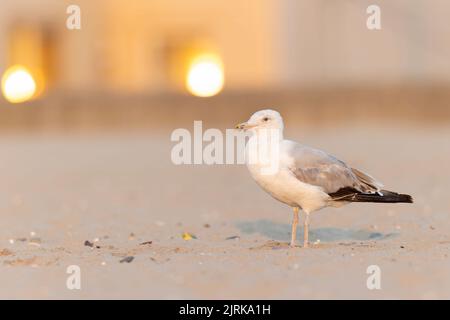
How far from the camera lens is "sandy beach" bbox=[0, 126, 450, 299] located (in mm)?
5285

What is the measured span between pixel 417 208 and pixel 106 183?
366 cm

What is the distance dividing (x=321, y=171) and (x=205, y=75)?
861 inches

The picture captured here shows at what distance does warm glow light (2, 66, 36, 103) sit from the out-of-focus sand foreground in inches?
394

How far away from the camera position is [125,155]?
1367 cm

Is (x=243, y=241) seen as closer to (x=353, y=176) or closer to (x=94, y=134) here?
(x=353, y=176)

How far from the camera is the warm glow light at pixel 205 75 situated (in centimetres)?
2775

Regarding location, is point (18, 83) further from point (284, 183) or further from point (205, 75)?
point (284, 183)

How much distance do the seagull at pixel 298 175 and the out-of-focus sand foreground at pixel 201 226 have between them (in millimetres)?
280

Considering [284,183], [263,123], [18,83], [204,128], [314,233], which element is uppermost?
[18,83]

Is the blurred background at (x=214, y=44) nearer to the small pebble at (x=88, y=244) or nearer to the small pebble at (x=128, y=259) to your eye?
the small pebble at (x=88, y=244)

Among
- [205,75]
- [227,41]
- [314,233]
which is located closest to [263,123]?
[314,233]

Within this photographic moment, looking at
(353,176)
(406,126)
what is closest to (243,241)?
(353,176)

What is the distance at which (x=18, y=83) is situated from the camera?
2681 centimetres

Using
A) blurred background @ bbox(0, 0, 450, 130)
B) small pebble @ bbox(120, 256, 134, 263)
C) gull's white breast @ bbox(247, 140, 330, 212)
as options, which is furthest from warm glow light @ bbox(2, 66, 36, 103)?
small pebble @ bbox(120, 256, 134, 263)
